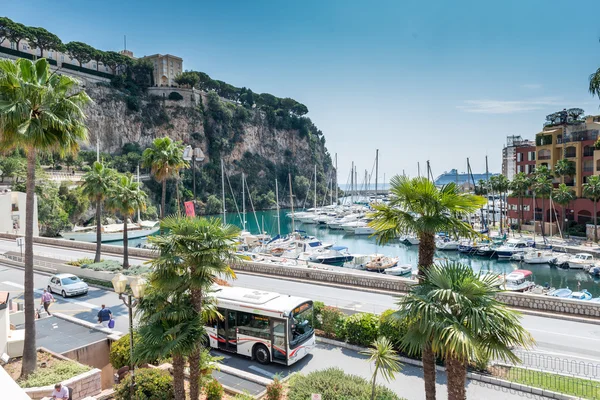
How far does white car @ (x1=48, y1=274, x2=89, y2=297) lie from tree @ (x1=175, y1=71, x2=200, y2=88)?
103 metres

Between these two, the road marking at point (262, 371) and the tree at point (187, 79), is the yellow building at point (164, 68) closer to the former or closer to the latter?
the tree at point (187, 79)

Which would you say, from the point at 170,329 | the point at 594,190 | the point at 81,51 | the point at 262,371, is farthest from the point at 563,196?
the point at 81,51

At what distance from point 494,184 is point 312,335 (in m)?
62.9

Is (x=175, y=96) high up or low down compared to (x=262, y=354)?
up

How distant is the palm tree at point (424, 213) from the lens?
26.0 feet

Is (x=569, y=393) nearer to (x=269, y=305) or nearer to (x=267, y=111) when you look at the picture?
(x=269, y=305)

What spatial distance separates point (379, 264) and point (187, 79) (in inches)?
3786

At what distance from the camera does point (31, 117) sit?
10695mm

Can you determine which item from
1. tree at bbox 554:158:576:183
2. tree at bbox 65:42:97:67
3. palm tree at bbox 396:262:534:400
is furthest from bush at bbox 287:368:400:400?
tree at bbox 65:42:97:67

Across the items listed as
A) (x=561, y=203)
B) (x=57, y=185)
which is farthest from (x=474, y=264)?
(x=57, y=185)

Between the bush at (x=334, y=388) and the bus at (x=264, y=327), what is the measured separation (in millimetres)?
2421

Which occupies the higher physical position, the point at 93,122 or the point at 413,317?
the point at 93,122

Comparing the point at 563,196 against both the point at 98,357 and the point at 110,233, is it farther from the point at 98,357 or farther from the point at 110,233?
the point at 110,233

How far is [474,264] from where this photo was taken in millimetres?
46406
